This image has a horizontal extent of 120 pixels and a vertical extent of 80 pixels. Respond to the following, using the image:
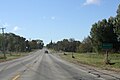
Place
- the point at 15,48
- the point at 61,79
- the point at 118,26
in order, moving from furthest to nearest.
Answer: the point at 15,48 → the point at 118,26 → the point at 61,79

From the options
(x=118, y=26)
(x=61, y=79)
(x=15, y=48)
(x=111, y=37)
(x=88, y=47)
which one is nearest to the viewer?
(x=61, y=79)

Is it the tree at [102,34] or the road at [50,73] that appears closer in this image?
the road at [50,73]

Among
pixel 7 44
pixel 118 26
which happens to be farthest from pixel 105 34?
pixel 7 44

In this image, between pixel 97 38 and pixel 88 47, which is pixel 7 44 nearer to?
pixel 88 47

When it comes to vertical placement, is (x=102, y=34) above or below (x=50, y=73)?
above

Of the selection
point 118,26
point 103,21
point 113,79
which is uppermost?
point 103,21

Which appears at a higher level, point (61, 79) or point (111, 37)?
point (111, 37)

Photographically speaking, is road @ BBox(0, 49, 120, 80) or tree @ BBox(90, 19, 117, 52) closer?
road @ BBox(0, 49, 120, 80)

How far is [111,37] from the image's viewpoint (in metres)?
99.1

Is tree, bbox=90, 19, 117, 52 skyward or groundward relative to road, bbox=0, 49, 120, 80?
skyward

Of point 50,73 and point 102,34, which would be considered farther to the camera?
point 102,34

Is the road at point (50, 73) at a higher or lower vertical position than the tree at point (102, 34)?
lower

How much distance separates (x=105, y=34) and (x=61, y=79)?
80.5 meters

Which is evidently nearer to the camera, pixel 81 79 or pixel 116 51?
pixel 81 79
